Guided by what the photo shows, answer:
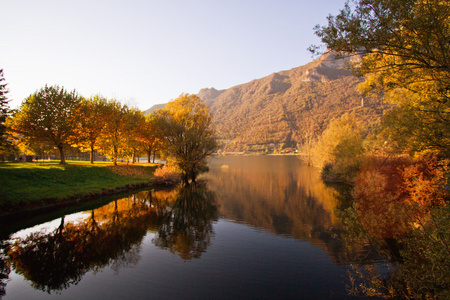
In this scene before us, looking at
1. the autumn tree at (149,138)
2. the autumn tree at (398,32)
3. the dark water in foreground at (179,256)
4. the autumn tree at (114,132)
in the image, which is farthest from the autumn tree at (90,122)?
the autumn tree at (398,32)

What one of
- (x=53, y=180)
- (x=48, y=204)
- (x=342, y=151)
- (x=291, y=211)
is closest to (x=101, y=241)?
(x=48, y=204)

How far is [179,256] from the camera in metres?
12.7

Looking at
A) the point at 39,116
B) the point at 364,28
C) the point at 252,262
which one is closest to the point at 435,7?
the point at 364,28

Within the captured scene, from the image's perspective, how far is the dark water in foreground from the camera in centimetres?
955

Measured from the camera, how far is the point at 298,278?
1037cm

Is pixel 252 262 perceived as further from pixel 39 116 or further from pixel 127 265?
pixel 39 116

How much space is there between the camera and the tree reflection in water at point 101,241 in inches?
431

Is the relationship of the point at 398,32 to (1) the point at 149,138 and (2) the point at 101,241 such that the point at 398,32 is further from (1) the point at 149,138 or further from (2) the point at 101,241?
(1) the point at 149,138

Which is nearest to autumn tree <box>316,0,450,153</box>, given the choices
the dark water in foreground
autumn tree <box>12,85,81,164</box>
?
the dark water in foreground

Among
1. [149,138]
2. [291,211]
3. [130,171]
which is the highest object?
[149,138]

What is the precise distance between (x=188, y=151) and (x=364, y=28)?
33.8 m

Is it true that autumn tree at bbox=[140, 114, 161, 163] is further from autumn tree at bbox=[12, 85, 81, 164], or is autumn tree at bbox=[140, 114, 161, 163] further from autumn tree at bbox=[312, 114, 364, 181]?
autumn tree at bbox=[312, 114, 364, 181]

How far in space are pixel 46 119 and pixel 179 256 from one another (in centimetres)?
3189

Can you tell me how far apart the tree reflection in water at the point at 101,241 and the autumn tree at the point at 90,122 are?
829 inches
